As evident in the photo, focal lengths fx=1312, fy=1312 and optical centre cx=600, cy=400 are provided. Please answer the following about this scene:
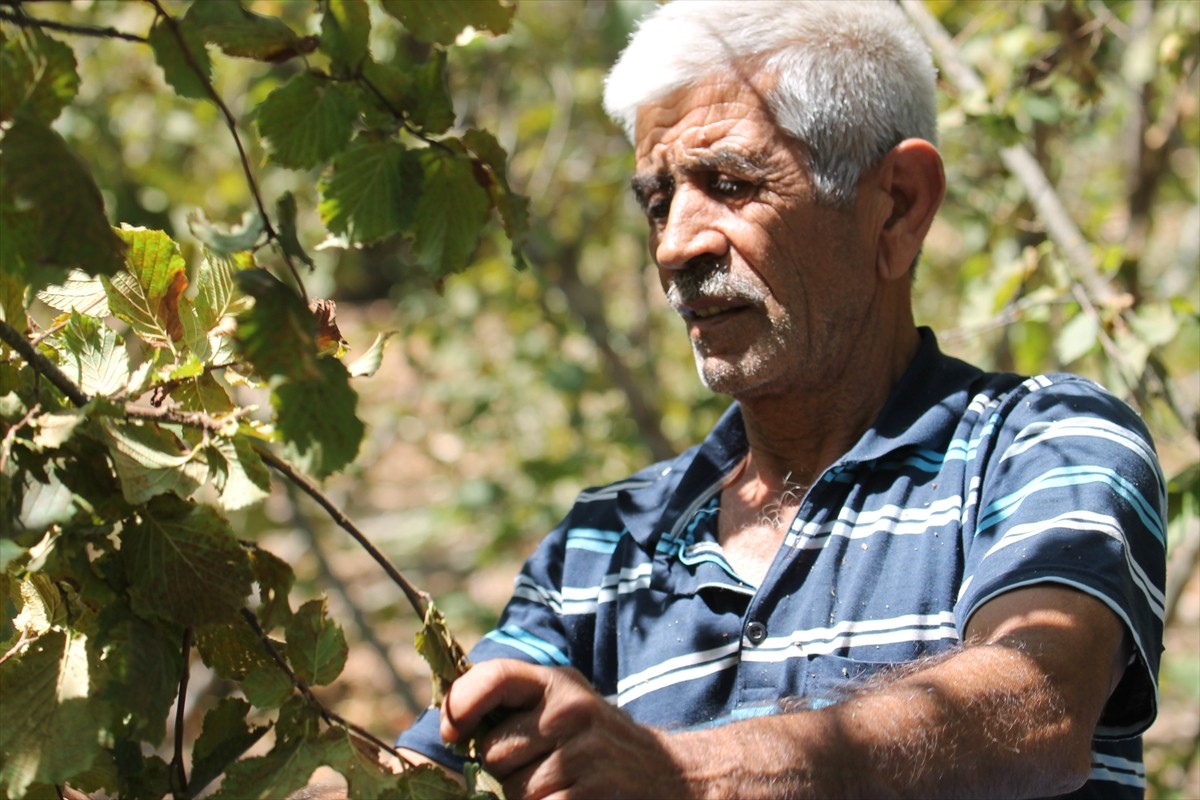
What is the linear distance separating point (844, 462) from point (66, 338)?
116 cm

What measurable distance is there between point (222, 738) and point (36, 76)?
2.37ft

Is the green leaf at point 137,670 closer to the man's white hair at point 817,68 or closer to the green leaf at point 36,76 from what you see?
the green leaf at point 36,76

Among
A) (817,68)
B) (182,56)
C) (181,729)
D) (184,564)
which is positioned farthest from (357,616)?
(182,56)

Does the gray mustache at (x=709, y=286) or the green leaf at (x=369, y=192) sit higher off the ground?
the green leaf at (x=369, y=192)

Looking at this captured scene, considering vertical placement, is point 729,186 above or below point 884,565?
above

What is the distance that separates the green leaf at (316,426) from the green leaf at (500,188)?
337mm

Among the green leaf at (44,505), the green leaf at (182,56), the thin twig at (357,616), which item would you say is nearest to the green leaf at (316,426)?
the green leaf at (44,505)

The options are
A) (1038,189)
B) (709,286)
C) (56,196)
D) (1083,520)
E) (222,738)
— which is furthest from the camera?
(1038,189)

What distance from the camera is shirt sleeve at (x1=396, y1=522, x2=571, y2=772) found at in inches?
81.0

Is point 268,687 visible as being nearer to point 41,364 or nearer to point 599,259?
point 41,364

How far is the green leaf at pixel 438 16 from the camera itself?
145 centimetres

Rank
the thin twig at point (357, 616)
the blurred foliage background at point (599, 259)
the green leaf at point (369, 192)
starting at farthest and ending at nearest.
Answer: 1. the thin twig at point (357, 616)
2. the blurred foliage background at point (599, 259)
3. the green leaf at point (369, 192)

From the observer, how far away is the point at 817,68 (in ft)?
7.33

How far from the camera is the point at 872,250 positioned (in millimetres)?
2289
